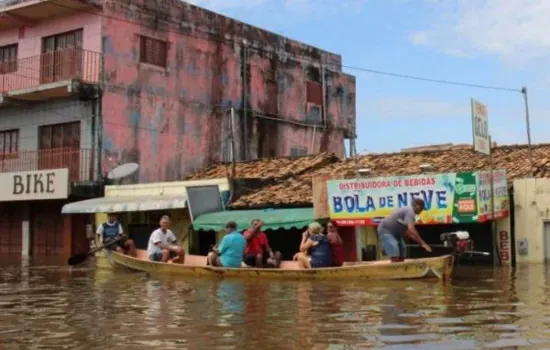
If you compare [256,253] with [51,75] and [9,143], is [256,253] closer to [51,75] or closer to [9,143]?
[51,75]

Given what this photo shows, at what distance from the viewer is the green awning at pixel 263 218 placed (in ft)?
66.2

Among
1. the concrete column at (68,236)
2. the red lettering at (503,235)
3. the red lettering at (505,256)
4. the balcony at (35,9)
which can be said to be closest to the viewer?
the red lettering at (505,256)

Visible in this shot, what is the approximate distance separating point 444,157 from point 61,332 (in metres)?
16.8

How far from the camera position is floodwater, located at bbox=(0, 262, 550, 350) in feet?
26.2

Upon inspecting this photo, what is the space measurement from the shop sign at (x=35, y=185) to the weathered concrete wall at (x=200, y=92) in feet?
6.43

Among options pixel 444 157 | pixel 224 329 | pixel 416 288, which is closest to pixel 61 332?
pixel 224 329

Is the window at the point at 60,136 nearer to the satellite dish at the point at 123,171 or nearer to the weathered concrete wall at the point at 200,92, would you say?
the weathered concrete wall at the point at 200,92

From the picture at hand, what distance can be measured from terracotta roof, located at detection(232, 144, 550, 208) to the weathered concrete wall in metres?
5.51

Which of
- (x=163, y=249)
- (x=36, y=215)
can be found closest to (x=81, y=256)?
(x=163, y=249)

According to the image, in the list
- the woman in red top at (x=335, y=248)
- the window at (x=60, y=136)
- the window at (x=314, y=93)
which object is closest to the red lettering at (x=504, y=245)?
the woman in red top at (x=335, y=248)

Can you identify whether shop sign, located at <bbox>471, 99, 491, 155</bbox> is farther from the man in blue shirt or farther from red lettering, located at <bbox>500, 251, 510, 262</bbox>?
the man in blue shirt

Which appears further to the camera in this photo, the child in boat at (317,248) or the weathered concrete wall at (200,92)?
the weathered concrete wall at (200,92)

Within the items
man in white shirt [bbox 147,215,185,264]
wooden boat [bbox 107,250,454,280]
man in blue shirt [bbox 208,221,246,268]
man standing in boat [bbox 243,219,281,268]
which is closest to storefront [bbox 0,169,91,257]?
man in white shirt [bbox 147,215,185,264]

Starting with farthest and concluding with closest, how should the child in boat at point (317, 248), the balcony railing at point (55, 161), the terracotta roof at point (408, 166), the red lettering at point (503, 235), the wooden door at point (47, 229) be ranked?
1. the wooden door at point (47, 229)
2. the balcony railing at point (55, 161)
3. the terracotta roof at point (408, 166)
4. the red lettering at point (503, 235)
5. the child in boat at point (317, 248)
